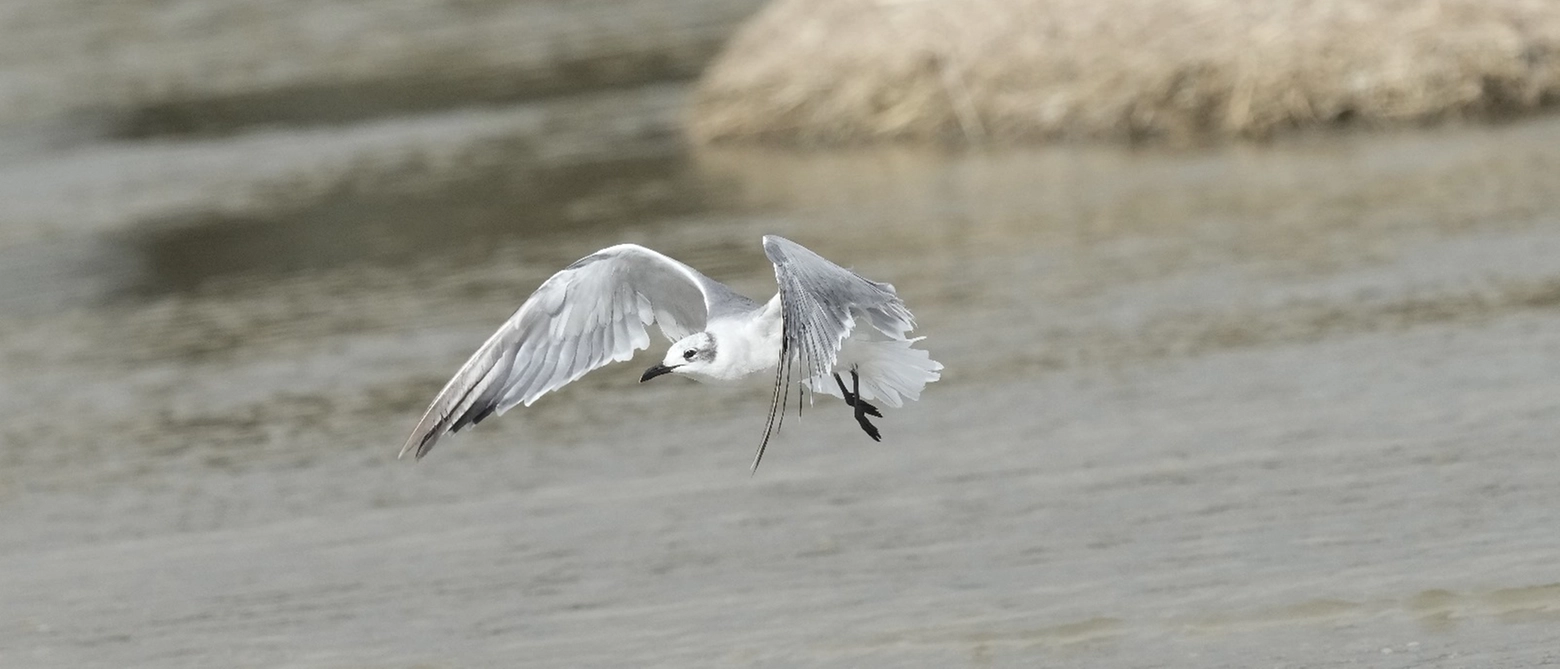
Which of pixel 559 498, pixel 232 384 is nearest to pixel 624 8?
pixel 232 384

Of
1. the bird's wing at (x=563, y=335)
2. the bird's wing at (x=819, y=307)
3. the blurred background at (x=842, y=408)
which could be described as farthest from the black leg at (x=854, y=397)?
the blurred background at (x=842, y=408)

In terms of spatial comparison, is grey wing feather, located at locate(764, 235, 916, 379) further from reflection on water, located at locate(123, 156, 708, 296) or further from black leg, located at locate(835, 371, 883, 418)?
reflection on water, located at locate(123, 156, 708, 296)

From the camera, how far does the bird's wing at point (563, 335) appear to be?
297 inches

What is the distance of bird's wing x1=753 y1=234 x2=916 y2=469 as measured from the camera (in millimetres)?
6750

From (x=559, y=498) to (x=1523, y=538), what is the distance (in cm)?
377

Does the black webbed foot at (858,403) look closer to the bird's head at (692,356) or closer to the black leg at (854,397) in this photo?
the black leg at (854,397)

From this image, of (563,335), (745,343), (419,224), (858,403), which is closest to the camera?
(745,343)

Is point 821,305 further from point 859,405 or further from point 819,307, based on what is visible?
point 859,405

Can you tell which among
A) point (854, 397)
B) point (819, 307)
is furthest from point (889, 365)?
point (819, 307)

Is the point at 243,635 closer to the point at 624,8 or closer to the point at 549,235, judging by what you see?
the point at 549,235

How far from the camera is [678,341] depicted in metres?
7.70

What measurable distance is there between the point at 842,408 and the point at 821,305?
3.63 m

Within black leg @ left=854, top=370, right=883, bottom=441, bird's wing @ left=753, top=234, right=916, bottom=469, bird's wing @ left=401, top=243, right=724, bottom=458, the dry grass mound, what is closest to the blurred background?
the dry grass mound

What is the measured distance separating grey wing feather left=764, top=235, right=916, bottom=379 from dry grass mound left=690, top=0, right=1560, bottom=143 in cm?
826
